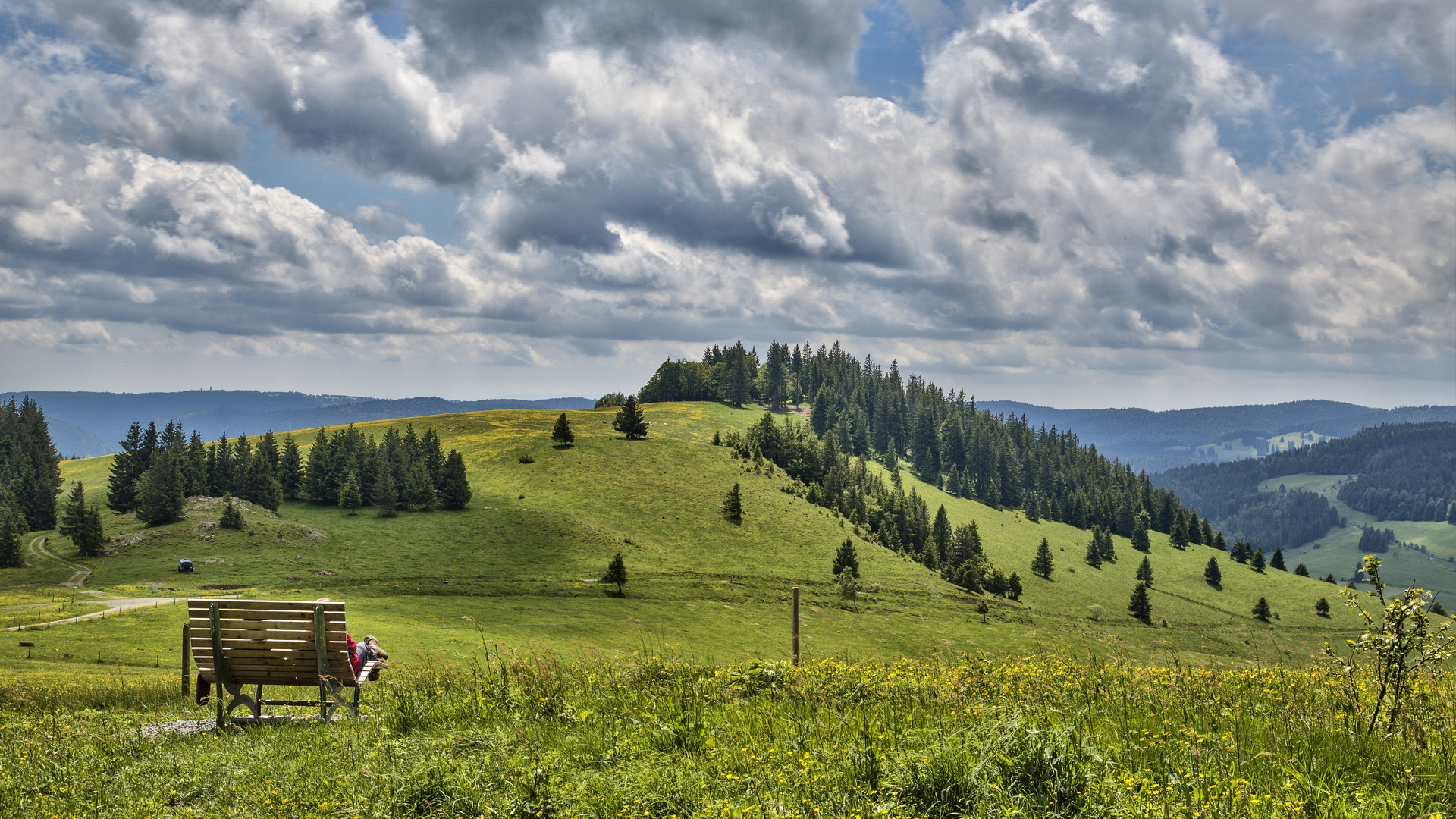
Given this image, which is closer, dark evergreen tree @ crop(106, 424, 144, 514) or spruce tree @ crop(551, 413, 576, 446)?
dark evergreen tree @ crop(106, 424, 144, 514)

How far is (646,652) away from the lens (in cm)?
1024

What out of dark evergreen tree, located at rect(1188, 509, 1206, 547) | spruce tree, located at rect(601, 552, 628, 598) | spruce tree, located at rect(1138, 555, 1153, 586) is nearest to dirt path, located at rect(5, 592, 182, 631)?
spruce tree, located at rect(601, 552, 628, 598)

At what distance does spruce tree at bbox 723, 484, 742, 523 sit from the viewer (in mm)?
111812

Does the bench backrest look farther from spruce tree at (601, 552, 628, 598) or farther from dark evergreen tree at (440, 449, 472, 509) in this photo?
dark evergreen tree at (440, 449, 472, 509)

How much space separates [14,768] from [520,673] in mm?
5212

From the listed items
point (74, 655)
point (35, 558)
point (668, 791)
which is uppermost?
point (668, 791)

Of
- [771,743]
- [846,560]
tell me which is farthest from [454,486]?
[771,743]

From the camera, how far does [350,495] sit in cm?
10125

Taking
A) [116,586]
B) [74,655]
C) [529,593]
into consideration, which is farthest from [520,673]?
[116,586]

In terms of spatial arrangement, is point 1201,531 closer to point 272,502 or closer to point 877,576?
point 877,576

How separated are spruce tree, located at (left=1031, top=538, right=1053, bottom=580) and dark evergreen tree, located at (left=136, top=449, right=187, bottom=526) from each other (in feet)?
428

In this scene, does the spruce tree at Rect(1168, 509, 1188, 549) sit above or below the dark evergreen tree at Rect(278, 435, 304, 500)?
below

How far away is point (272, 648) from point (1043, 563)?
139 meters

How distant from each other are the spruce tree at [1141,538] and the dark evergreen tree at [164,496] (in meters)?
179
